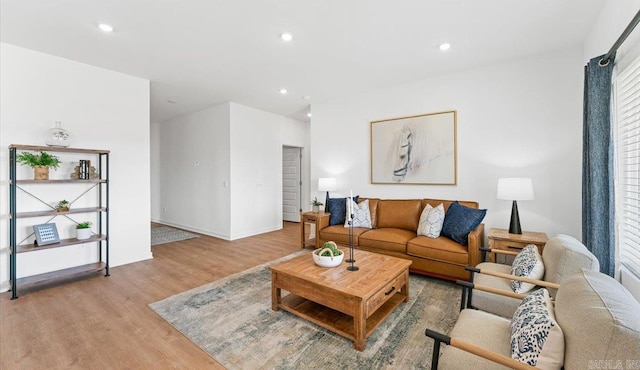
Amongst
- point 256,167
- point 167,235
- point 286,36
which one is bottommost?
point 167,235

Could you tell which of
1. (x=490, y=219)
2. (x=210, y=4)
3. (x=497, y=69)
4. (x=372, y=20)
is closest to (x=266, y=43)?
(x=210, y=4)

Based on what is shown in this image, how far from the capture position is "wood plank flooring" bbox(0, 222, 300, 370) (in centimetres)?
187

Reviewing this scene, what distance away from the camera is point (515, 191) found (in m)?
2.99

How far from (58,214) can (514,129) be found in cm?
568

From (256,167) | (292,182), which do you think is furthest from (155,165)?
(292,182)

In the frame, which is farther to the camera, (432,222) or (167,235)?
(167,235)

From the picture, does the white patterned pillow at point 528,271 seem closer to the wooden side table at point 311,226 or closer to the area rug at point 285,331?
the area rug at point 285,331

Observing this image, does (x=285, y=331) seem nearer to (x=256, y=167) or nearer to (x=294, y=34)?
(x=294, y=34)

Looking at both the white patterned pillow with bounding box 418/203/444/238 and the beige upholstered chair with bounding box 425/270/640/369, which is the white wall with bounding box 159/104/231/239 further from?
the beige upholstered chair with bounding box 425/270/640/369

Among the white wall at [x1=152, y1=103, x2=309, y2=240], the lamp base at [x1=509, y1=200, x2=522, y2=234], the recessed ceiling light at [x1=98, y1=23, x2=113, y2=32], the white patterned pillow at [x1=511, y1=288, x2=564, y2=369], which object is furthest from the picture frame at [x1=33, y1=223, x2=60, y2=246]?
the lamp base at [x1=509, y1=200, x2=522, y2=234]

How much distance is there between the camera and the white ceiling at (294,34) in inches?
93.1

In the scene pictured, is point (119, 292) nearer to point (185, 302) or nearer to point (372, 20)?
point (185, 302)

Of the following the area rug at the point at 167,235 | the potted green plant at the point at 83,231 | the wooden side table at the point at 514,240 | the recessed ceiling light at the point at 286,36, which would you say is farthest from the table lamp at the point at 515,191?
the area rug at the point at 167,235

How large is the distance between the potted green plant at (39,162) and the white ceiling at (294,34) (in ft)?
4.07
